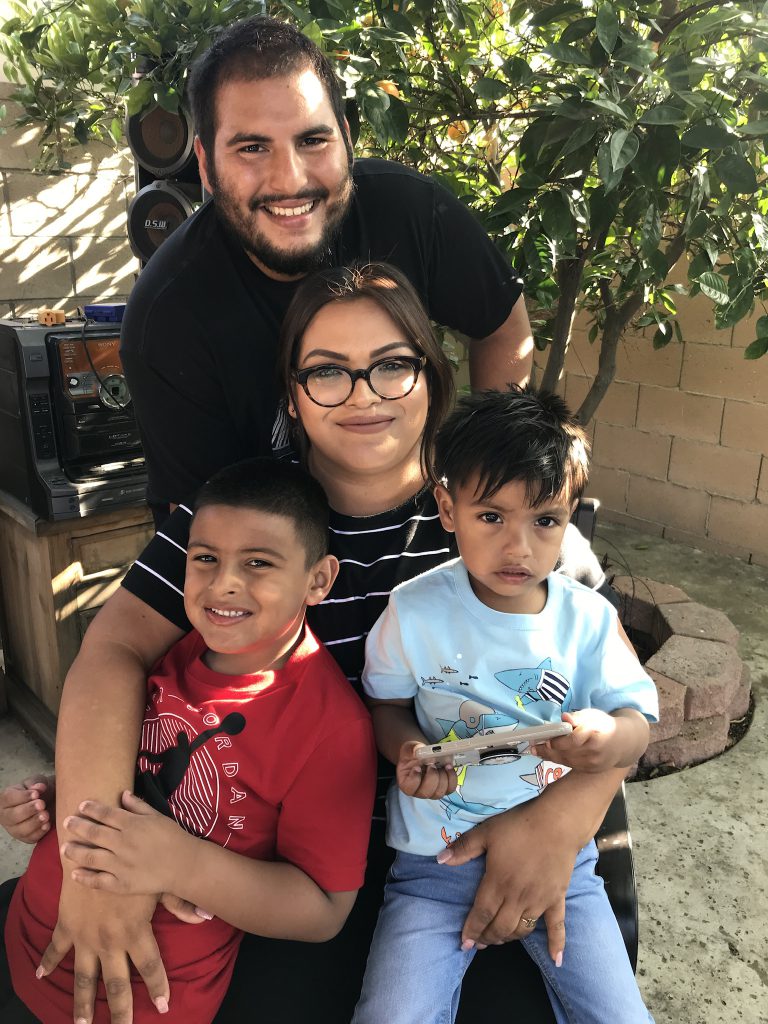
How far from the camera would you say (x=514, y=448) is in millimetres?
1134

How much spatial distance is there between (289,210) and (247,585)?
2.23 ft

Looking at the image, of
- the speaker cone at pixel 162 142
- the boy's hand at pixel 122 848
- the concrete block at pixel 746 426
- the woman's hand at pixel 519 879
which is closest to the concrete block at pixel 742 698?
the concrete block at pixel 746 426

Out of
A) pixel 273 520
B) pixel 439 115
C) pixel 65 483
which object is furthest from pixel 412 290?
pixel 65 483

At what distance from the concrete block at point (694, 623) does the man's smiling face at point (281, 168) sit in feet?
6.36

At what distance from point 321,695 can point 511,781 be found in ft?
0.96

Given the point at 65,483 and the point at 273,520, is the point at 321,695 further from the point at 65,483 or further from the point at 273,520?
the point at 65,483

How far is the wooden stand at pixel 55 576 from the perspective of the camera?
249 centimetres

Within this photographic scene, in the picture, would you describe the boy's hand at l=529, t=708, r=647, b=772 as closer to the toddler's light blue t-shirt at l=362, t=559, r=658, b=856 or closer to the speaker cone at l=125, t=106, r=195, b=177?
the toddler's light blue t-shirt at l=362, t=559, r=658, b=856

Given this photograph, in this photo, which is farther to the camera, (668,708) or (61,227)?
(61,227)

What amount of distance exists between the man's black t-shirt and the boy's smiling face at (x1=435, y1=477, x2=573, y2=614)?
0.47 m

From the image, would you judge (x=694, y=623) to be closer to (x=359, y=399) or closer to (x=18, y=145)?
(x=359, y=399)

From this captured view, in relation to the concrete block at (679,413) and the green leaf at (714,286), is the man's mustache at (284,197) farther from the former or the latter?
the concrete block at (679,413)

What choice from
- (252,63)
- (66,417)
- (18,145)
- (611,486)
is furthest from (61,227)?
(611,486)

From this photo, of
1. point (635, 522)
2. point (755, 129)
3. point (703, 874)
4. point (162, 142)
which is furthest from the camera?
point (635, 522)
